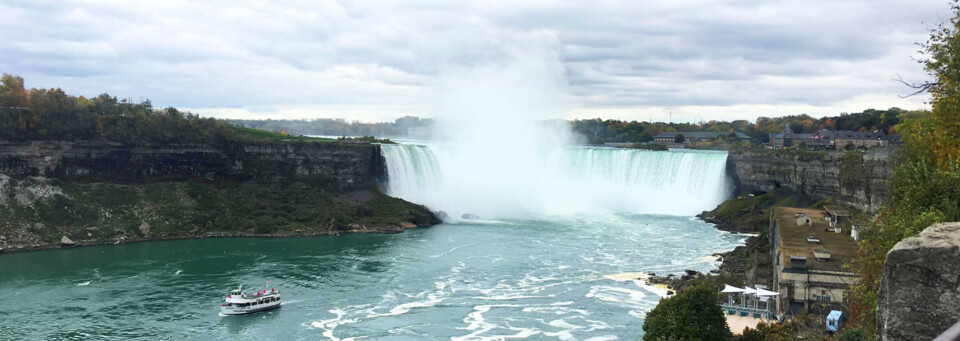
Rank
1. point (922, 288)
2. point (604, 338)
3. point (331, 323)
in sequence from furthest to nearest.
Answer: point (331, 323) → point (604, 338) → point (922, 288)

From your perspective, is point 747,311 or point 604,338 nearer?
point 604,338

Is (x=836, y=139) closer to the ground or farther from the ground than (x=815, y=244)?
farther from the ground

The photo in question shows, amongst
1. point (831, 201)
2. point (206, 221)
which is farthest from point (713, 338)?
point (206, 221)

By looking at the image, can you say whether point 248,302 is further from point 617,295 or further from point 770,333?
point 770,333

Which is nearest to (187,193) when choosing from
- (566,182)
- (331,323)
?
(331,323)

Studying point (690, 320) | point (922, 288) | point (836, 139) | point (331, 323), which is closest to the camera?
point (922, 288)

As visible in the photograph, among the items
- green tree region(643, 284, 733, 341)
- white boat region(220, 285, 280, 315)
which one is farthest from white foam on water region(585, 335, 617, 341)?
white boat region(220, 285, 280, 315)

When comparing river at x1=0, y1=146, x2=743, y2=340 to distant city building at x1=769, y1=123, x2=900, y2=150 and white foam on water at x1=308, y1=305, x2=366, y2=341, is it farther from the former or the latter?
distant city building at x1=769, y1=123, x2=900, y2=150

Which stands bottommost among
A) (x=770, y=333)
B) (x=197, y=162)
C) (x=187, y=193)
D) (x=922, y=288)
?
(x=770, y=333)
